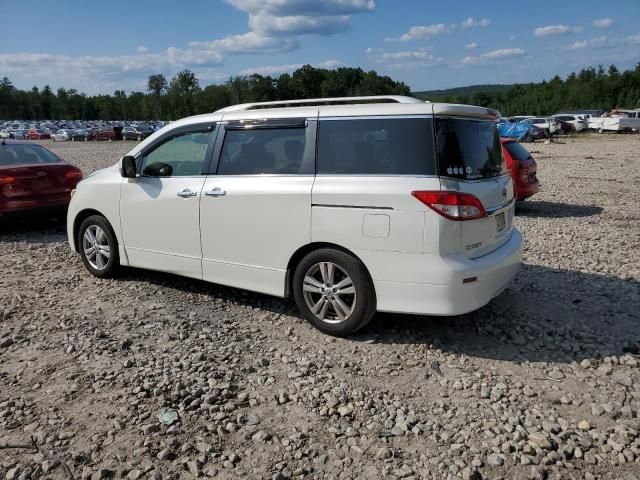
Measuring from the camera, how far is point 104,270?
609 cm

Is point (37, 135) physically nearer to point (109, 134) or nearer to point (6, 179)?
point (109, 134)

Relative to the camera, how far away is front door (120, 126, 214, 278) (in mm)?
5184

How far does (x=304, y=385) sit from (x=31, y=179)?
665cm

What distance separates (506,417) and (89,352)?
3.24 meters

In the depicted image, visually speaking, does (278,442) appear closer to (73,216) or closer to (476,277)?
(476,277)

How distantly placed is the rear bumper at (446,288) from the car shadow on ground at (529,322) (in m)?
0.48

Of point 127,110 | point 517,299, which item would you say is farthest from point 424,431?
point 127,110

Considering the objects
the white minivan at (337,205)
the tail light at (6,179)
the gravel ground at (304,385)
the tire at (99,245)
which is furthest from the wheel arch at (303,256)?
the tail light at (6,179)

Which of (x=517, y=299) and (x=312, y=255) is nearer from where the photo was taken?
(x=312, y=255)

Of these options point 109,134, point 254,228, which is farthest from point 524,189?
point 109,134

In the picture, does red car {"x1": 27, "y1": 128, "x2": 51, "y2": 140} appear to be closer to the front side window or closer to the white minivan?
the front side window

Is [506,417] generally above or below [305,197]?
below

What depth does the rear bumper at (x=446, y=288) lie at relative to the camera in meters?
3.99

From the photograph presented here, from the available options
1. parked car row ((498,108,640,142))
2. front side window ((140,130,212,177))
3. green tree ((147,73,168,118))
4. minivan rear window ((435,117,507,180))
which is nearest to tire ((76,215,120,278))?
front side window ((140,130,212,177))
